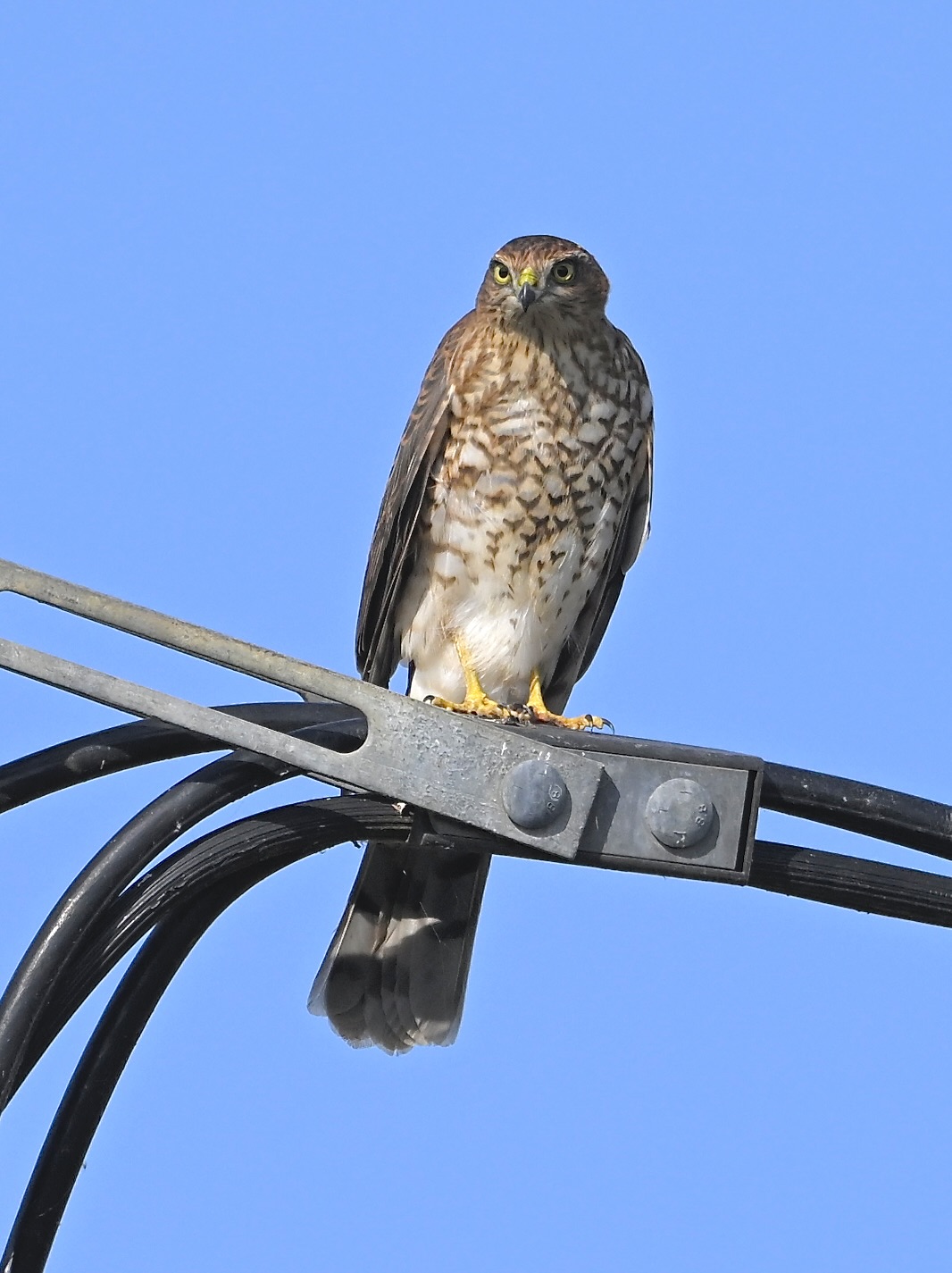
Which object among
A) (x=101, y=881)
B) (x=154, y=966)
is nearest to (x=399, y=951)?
(x=154, y=966)

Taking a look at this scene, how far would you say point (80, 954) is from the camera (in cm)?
254

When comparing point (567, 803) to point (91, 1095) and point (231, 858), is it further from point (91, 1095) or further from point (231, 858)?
point (91, 1095)

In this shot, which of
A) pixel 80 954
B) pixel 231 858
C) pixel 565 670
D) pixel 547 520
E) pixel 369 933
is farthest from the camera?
pixel 565 670

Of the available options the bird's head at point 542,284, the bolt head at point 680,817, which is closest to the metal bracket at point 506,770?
the bolt head at point 680,817

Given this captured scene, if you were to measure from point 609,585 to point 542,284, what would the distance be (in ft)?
3.56

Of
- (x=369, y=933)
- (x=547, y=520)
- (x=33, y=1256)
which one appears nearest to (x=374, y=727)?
(x=33, y=1256)

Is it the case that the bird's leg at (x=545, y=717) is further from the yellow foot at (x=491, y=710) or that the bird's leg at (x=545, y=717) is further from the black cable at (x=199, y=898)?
the black cable at (x=199, y=898)

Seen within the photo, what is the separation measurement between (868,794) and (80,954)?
51.7 inches

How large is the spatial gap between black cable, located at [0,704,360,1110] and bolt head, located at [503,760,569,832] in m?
0.29

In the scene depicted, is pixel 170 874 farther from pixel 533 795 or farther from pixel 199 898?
pixel 533 795

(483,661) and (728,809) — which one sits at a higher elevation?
(483,661)

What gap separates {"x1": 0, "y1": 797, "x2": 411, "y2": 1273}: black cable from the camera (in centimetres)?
271

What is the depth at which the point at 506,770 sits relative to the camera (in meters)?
2.82

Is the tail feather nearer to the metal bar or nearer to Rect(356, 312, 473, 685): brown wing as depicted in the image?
Rect(356, 312, 473, 685): brown wing
